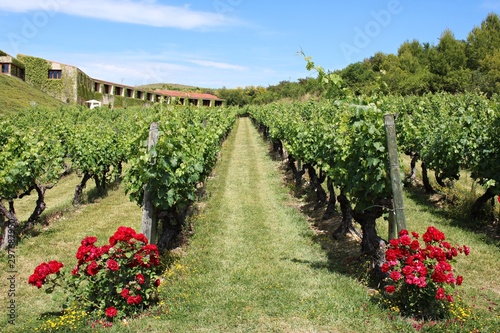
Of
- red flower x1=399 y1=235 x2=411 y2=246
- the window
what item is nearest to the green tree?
the window

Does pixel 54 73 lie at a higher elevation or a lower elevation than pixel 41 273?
higher

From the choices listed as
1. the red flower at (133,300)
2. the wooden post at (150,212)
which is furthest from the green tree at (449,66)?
the red flower at (133,300)

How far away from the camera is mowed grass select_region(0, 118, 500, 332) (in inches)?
196

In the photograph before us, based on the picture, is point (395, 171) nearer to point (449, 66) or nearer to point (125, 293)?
point (125, 293)

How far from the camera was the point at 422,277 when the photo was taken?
15.6 ft

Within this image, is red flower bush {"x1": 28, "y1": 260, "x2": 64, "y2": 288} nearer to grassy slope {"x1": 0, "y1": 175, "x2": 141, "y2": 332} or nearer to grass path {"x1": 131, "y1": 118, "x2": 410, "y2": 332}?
grassy slope {"x1": 0, "y1": 175, "x2": 141, "y2": 332}

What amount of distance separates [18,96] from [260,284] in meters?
43.7

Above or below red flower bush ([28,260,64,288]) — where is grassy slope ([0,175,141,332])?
below

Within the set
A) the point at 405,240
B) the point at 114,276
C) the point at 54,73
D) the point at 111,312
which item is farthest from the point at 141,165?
the point at 54,73

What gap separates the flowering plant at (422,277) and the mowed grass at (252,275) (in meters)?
0.27

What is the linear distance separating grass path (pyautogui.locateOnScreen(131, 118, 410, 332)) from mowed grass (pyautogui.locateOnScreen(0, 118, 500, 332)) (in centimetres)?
1

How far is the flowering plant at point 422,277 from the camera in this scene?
15.6 feet

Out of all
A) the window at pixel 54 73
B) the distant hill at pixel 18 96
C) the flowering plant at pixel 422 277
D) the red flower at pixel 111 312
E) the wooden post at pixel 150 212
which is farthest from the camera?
the window at pixel 54 73

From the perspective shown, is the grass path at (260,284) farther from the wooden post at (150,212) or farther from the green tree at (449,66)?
the green tree at (449,66)
